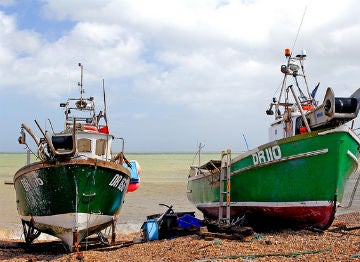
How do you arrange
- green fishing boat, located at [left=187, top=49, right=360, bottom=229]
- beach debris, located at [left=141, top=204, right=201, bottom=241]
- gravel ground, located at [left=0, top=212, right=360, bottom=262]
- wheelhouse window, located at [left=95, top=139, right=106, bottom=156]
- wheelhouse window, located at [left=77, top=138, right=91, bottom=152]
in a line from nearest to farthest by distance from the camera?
gravel ground, located at [left=0, top=212, right=360, bottom=262] < green fishing boat, located at [left=187, top=49, right=360, bottom=229] < beach debris, located at [left=141, top=204, right=201, bottom=241] < wheelhouse window, located at [left=77, top=138, right=91, bottom=152] < wheelhouse window, located at [left=95, top=139, right=106, bottom=156]

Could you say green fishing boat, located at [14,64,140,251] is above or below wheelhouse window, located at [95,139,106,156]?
below

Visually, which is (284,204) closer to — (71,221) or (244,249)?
(244,249)

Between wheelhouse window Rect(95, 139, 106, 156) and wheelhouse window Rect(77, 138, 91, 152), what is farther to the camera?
wheelhouse window Rect(95, 139, 106, 156)

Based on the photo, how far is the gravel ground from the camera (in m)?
7.43

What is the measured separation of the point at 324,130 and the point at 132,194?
19.5 m

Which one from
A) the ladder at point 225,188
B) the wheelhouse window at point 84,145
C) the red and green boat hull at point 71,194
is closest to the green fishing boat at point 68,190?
the red and green boat hull at point 71,194

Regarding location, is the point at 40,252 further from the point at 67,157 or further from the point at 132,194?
the point at 132,194

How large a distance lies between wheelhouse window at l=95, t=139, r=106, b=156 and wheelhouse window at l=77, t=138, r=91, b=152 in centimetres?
24

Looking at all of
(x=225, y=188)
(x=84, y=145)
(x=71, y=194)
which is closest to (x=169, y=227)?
(x=225, y=188)

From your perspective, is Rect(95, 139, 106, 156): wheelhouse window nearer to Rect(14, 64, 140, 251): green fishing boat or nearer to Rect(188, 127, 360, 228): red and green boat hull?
Rect(14, 64, 140, 251): green fishing boat

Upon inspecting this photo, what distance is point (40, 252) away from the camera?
36.0ft

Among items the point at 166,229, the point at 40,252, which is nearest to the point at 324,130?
the point at 166,229

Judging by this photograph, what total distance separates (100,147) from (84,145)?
0.47 meters

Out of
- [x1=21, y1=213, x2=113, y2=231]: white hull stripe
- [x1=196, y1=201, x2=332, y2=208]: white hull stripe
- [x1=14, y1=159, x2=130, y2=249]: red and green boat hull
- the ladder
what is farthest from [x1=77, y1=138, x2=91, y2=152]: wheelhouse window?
[x1=196, y1=201, x2=332, y2=208]: white hull stripe
